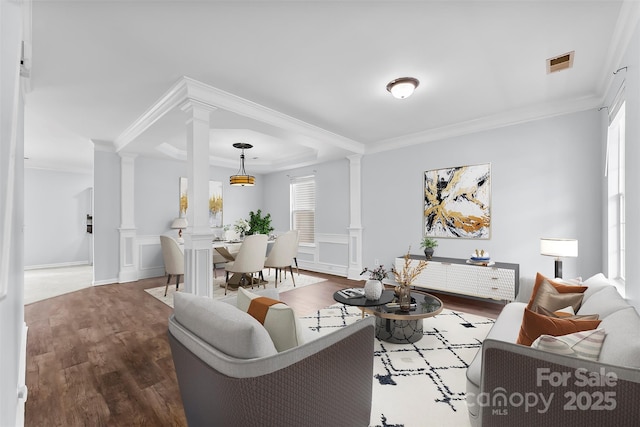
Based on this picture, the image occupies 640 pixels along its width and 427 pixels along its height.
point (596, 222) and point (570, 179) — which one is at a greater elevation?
point (570, 179)

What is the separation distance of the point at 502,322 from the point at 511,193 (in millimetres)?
2393

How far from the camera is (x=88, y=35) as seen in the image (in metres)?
2.25

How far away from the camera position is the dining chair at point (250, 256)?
448 centimetres

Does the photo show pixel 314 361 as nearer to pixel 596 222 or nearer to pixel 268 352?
pixel 268 352

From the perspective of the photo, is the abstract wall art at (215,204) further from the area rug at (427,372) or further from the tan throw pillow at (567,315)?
the tan throw pillow at (567,315)

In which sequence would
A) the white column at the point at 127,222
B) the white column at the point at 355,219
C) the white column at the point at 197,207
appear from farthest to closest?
the white column at the point at 355,219 < the white column at the point at 127,222 < the white column at the point at 197,207

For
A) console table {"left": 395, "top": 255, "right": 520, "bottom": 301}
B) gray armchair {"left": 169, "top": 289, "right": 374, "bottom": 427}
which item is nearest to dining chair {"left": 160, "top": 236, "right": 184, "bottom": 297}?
gray armchair {"left": 169, "top": 289, "right": 374, "bottom": 427}

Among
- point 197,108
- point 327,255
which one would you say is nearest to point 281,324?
point 197,108

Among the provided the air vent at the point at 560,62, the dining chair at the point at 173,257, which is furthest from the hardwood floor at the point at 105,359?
the air vent at the point at 560,62

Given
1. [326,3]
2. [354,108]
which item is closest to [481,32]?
[326,3]

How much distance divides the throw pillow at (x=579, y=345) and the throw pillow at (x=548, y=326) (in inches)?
6.8

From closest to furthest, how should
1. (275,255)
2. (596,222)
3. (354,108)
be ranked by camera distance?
1. (596,222)
2. (354,108)
3. (275,255)

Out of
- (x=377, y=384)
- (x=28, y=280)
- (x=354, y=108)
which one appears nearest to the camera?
(x=377, y=384)

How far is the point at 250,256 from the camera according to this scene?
4.55 m
